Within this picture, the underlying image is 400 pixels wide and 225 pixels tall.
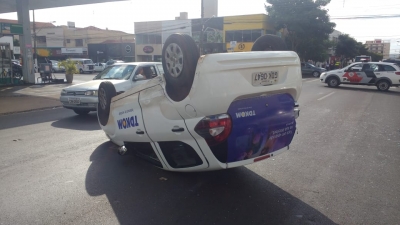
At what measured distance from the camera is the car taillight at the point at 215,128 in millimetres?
3748

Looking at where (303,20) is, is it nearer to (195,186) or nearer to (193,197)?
(195,186)

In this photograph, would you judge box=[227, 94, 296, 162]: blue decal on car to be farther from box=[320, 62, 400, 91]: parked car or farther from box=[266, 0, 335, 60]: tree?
box=[266, 0, 335, 60]: tree

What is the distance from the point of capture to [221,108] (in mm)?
3740

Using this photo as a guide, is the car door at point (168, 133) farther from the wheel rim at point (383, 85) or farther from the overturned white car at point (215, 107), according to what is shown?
the wheel rim at point (383, 85)

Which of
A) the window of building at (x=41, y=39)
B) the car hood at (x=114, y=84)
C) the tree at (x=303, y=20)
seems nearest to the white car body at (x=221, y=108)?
the car hood at (x=114, y=84)

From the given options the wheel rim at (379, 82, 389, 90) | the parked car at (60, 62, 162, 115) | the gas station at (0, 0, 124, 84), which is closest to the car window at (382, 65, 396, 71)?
the wheel rim at (379, 82, 389, 90)

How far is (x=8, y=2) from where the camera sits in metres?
21.4

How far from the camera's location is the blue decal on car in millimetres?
3893

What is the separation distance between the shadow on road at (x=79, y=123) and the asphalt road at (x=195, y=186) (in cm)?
102

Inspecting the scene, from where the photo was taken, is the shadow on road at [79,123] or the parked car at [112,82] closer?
the shadow on road at [79,123]

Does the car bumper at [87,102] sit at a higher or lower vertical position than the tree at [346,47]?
lower

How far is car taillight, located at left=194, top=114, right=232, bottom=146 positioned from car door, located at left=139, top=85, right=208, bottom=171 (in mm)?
202

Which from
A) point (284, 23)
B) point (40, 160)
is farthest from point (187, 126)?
point (284, 23)

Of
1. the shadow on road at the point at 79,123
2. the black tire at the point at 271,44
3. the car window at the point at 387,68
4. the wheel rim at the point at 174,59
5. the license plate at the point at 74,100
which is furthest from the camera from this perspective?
the car window at the point at 387,68
